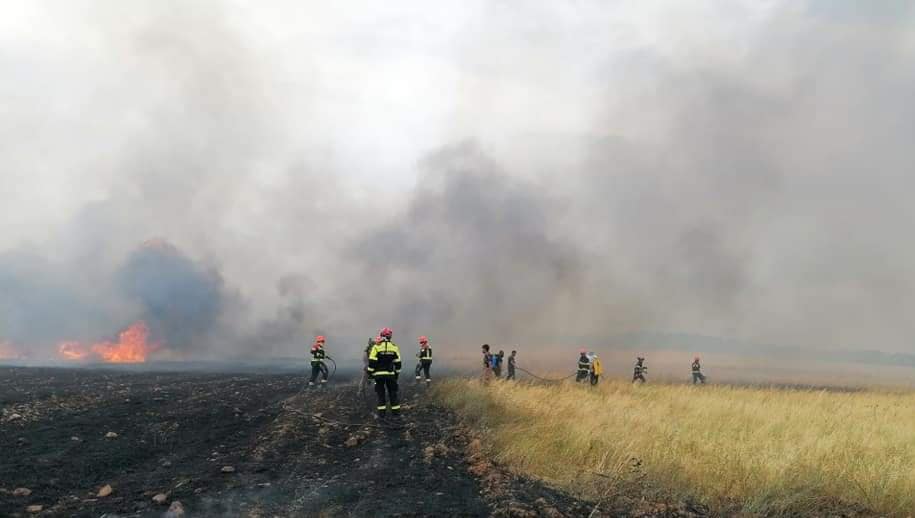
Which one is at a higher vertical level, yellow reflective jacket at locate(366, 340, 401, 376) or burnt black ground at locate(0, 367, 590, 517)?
yellow reflective jacket at locate(366, 340, 401, 376)

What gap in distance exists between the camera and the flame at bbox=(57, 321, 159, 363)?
155ft

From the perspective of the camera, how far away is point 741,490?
880 cm

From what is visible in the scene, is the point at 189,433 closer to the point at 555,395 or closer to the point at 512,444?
the point at 512,444

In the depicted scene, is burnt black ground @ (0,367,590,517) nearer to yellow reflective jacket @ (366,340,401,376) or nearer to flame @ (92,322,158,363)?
yellow reflective jacket @ (366,340,401,376)

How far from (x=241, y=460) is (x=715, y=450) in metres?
8.53

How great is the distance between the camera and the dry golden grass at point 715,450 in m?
8.69

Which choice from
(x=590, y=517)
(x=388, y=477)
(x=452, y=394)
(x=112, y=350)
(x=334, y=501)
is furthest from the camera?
(x=112, y=350)

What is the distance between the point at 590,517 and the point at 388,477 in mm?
3430

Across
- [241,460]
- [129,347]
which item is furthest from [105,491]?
[129,347]

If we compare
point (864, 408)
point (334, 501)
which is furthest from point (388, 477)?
point (864, 408)

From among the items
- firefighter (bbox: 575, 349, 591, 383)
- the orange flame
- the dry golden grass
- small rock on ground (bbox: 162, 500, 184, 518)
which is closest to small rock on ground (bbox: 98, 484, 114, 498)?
small rock on ground (bbox: 162, 500, 184, 518)

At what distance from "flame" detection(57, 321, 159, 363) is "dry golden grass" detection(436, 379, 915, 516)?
128 ft

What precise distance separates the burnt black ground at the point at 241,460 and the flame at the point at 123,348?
3145cm

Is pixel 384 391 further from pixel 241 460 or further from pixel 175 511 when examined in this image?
pixel 175 511
